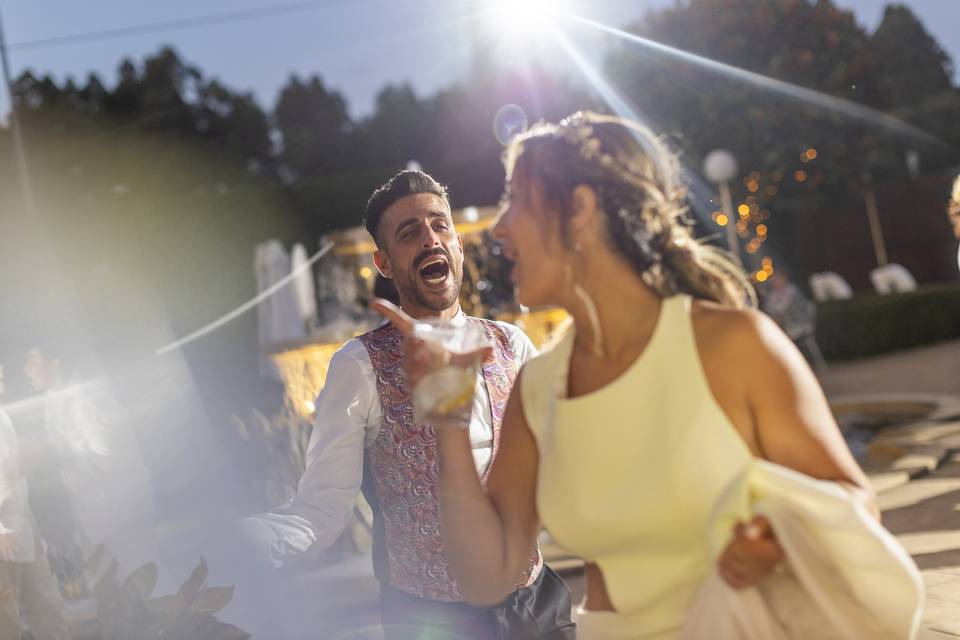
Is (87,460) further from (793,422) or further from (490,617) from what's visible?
(793,422)

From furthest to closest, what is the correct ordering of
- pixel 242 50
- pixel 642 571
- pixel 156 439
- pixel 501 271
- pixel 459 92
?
1. pixel 459 92
2. pixel 242 50
3. pixel 501 271
4. pixel 156 439
5. pixel 642 571

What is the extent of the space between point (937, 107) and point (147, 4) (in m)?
17.9

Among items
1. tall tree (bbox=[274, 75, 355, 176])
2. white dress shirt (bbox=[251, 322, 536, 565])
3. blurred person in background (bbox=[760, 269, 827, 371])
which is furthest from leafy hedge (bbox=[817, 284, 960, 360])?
tall tree (bbox=[274, 75, 355, 176])

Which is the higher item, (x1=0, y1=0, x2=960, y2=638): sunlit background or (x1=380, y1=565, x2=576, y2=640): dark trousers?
(x1=0, y1=0, x2=960, y2=638): sunlit background

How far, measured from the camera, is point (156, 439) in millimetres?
7562

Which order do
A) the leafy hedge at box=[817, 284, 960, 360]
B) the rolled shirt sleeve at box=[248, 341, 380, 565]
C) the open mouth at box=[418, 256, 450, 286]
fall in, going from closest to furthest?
1. the rolled shirt sleeve at box=[248, 341, 380, 565]
2. the open mouth at box=[418, 256, 450, 286]
3. the leafy hedge at box=[817, 284, 960, 360]

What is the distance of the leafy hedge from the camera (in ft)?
49.0

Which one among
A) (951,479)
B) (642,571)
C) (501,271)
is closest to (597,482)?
(642,571)

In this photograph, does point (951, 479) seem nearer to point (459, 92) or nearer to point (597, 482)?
point (597, 482)

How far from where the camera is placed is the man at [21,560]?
192 inches

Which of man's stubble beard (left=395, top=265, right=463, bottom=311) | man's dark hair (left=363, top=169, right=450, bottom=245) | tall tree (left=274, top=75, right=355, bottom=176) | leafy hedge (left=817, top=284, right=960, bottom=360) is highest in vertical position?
tall tree (left=274, top=75, right=355, bottom=176)

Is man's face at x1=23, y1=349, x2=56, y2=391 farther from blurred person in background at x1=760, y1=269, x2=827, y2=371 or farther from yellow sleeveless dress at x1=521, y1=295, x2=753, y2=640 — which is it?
blurred person in background at x1=760, y1=269, x2=827, y2=371

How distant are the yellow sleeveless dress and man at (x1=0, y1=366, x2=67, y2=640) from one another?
13.2 feet

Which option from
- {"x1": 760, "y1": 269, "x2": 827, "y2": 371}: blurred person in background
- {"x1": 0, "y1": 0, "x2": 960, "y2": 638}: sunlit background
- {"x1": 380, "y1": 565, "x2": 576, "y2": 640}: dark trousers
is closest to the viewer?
{"x1": 380, "y1": 565, "x2": 576, "y2": 640}: dark trousers
